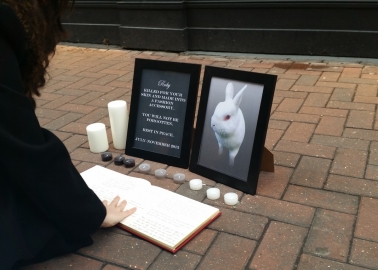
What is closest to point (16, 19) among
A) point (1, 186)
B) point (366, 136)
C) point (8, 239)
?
point (1, 186)

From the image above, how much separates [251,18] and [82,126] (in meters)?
2.46

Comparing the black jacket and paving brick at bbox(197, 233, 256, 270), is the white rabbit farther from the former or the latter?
the black jacket

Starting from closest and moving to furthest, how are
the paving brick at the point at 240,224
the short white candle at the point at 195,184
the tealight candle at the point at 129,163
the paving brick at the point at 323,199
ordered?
the paving brick at the point at 240,224, the paving brick at the point at 323,199, the short white candle at the point at 195,184, the tealight candle at the point at 129,163

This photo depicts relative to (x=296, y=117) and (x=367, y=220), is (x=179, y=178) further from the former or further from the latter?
(x=296, y=117)

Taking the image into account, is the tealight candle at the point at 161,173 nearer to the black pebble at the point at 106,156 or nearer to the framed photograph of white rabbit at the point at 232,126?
the framed photograph of white rabbit at the point at 232,126

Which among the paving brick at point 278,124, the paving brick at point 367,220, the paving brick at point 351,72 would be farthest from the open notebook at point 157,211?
the paving brick at point 351,72

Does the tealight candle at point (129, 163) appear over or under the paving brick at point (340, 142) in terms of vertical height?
under

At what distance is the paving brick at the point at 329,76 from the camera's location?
3.98m

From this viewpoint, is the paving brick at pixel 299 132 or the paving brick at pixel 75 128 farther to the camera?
the paving brick at pixel 75 128

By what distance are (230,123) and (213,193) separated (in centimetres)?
38

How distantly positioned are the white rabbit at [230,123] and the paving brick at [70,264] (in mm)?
862

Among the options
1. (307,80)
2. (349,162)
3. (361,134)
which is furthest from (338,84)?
(349,162)

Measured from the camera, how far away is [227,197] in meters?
2.16

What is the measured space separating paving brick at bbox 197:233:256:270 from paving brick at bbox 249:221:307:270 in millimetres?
42
